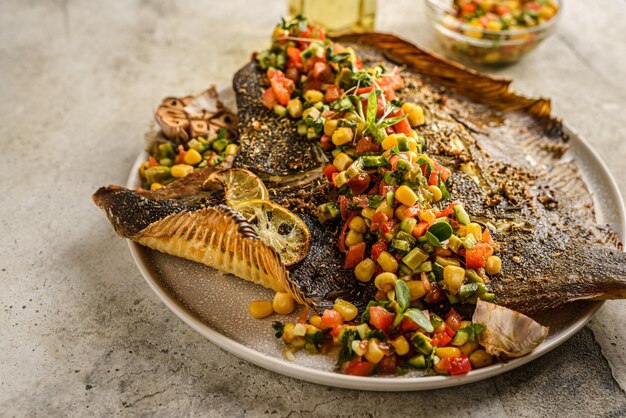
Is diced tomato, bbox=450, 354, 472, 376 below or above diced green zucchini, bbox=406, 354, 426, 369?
above

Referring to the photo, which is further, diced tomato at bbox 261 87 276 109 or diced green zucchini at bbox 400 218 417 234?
diced tomato at bbox 261 87 276 109

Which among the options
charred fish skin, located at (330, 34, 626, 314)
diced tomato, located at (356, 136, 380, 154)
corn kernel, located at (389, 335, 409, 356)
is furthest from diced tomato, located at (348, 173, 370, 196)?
corn kernel, located at (389, 335, 409, 356)

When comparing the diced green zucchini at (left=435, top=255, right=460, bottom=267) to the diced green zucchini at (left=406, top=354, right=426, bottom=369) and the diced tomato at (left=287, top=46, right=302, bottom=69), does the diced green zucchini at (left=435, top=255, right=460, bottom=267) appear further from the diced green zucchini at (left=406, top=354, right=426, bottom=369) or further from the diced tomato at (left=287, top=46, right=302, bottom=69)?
the diced tomato at (left=287, top=46, right=302, bottom=69)

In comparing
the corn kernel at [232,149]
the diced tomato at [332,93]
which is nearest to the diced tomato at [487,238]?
the diced tomato at [332,93]

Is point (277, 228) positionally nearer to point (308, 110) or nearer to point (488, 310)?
point (308, 110)

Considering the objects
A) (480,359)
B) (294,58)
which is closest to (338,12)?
(294,58)
